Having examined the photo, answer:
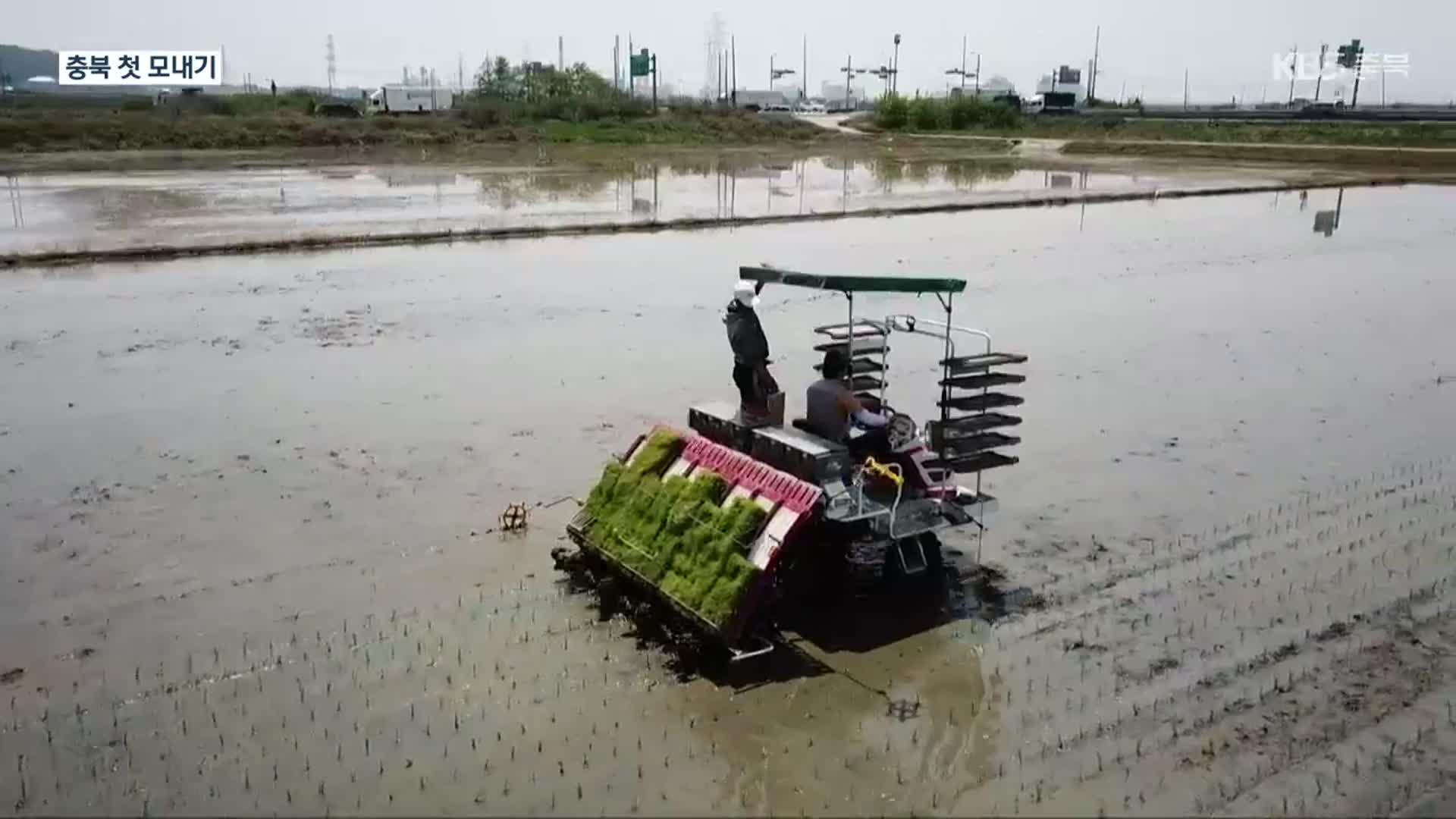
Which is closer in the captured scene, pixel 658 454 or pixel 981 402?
pixel 981 402

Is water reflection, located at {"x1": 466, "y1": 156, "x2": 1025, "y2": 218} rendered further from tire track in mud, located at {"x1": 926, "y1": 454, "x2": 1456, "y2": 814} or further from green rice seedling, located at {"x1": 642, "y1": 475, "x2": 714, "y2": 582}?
green rice seedling, located at {"x1": 642, "y1": 475, "x2": 714, "y2": 582}

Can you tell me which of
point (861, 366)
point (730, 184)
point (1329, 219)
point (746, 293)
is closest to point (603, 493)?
point (746, 293)

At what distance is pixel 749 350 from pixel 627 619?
2.04m

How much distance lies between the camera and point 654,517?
26.7 feet

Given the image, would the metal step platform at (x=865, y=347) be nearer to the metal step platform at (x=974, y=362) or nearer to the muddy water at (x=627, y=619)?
the metal step platform at (x=974, y=362)

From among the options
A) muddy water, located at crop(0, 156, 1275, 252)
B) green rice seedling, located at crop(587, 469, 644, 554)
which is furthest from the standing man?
muddy water, located at crop(0, 156, 1275, 252)

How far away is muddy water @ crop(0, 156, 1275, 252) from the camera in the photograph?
27875 mm

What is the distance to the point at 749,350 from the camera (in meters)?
8.27

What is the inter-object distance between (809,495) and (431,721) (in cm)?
262

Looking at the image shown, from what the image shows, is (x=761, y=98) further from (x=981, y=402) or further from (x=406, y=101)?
(x=981, y=402)

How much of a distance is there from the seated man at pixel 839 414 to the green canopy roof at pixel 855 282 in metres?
0.50

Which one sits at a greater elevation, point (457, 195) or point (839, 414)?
point (457, 195)

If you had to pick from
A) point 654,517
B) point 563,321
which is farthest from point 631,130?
point 654,517

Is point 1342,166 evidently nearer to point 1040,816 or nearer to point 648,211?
point 648,211
